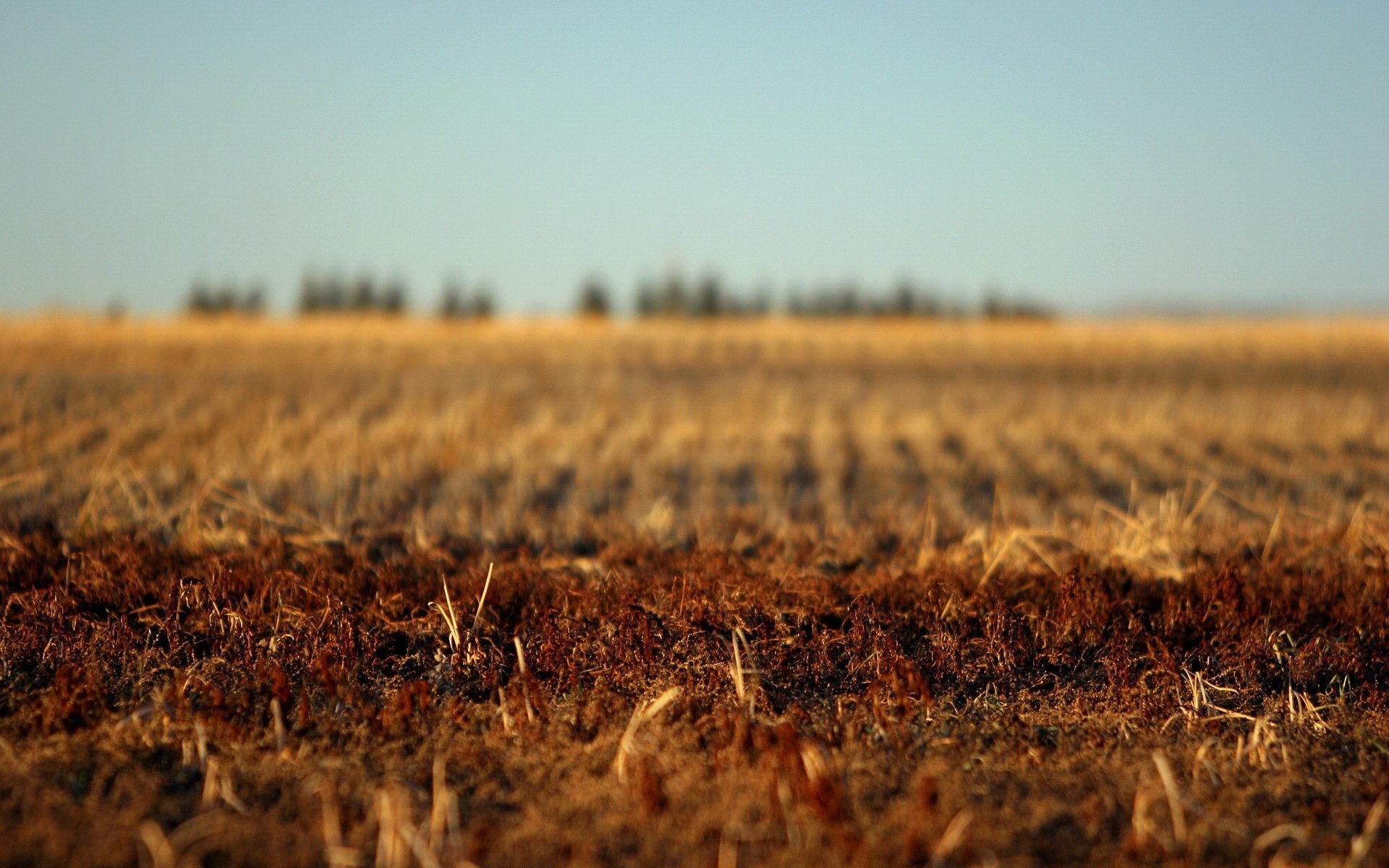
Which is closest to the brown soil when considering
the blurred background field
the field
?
the field

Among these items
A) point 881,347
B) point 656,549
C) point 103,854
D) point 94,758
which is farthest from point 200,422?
point 881,347

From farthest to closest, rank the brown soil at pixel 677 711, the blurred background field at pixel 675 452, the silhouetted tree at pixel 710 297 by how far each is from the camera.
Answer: the silhouetted tree at pixel 710 297 < the blurred background field at pixel 675 452 < the brown soil at pixel 677 711

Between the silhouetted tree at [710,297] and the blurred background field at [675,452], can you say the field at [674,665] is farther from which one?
the silhouetted tree at [710,297]

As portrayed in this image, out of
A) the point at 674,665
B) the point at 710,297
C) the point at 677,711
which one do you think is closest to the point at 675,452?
the point at 674,665

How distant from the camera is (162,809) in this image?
3416 mm

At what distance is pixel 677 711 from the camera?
4.14 m

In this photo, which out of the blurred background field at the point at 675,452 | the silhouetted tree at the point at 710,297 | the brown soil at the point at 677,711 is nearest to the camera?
the brown soil at the point at 677,711

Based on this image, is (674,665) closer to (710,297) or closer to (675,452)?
(675,452)

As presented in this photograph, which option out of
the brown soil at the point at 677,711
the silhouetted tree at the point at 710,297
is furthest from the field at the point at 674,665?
the silhouetted tree at the point at 710,297

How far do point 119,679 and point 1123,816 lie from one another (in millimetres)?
3832

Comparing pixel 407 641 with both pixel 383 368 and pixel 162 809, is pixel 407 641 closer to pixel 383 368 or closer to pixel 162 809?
pixel 162 809

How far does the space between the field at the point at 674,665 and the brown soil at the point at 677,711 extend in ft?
0.06

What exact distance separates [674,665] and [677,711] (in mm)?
332

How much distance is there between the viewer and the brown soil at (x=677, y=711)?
327cm
